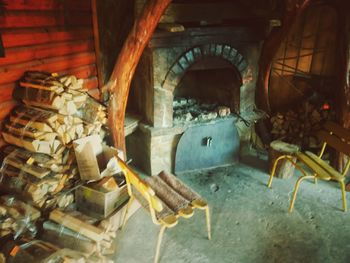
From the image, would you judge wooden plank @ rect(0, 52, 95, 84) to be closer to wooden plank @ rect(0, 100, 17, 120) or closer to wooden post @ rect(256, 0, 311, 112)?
wooden plank @ rect(0, 100, 17, 120)

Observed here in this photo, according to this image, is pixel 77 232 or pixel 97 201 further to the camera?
pixel 97 201

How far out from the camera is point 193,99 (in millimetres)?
5336

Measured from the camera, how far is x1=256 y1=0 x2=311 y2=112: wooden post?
4.20 meters

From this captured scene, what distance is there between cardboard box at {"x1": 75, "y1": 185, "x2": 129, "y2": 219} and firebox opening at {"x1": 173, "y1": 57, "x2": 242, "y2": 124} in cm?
170

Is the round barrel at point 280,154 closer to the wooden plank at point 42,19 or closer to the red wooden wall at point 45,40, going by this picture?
the red wooden wall at point 45,40

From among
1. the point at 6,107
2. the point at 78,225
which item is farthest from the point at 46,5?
the point at 78,225

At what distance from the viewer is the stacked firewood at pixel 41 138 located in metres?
2.96

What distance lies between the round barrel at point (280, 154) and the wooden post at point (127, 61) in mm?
2348

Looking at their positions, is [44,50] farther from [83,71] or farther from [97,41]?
[97,41]

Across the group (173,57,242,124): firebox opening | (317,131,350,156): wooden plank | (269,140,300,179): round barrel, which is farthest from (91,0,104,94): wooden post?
(317,131,350,156): wooden plank

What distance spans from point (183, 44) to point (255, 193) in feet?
7.77

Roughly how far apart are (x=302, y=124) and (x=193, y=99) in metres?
1.97

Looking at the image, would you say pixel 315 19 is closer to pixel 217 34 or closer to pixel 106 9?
pixel 217 34

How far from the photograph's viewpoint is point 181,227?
367 cm
